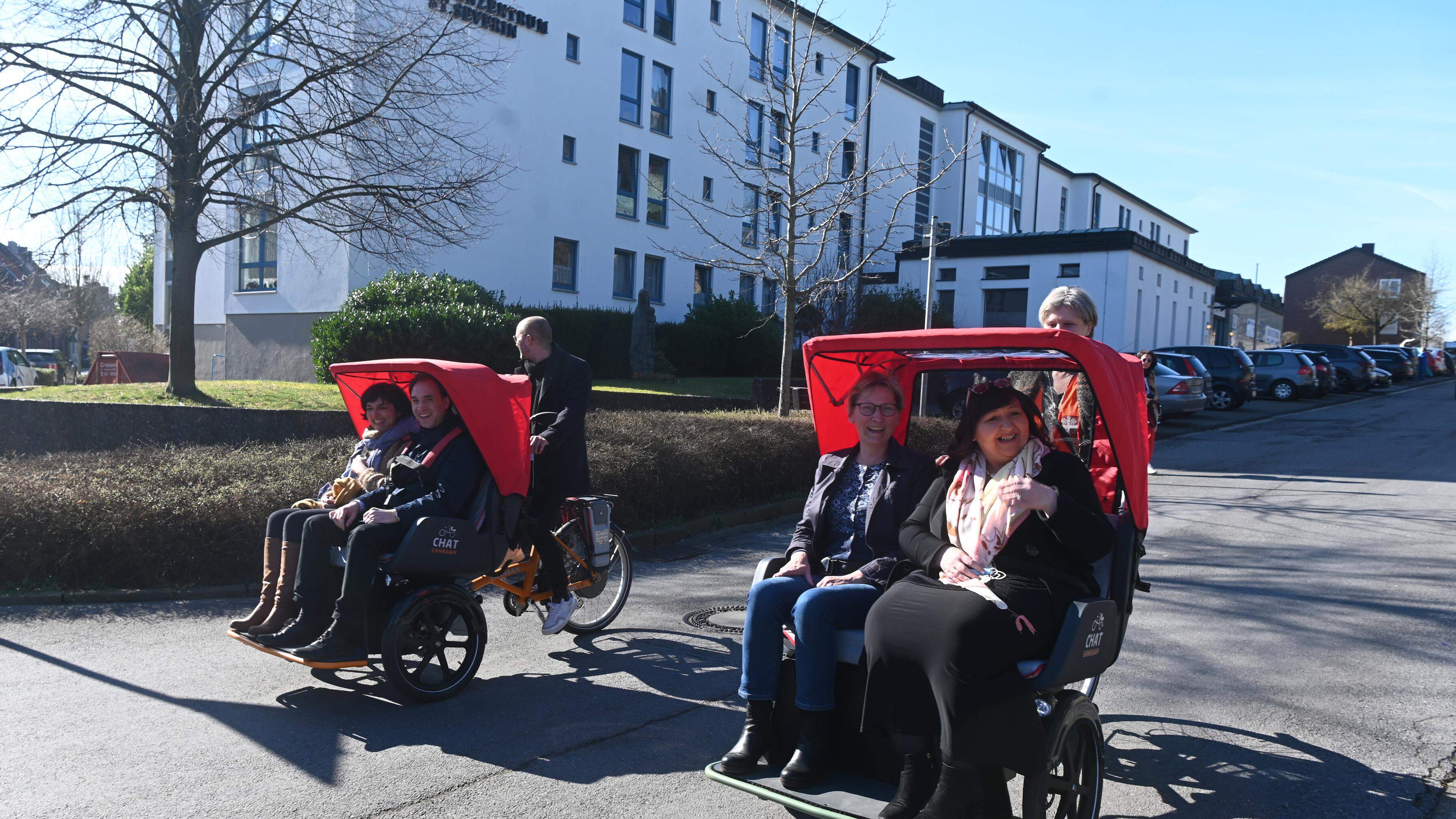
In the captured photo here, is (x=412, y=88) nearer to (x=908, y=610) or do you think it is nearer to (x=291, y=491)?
(x=291, y=491)

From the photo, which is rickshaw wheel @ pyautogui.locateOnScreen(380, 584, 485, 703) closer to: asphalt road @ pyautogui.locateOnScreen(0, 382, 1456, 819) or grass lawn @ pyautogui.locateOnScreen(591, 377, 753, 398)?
asphalt road @ pyautogui.locateOnScreen(0, 382, 1456, 819)

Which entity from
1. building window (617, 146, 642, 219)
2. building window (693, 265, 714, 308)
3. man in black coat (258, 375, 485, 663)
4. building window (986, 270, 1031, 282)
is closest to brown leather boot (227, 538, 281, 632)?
man in black coat (258, 375, 485, 663)

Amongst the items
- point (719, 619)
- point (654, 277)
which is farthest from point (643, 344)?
point (719, 619)

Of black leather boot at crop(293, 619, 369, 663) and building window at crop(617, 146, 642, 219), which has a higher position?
building window at crop(617, 146, 642, 219)

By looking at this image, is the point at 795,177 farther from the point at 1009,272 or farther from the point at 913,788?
the point at 1009,272

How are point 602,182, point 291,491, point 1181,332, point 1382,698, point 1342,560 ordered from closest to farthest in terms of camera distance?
point 1382,698
point 291,491
point 1342,560
point 602,182
point 1181,332

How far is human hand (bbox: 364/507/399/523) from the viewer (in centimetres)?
522

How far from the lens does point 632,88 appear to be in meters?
34.5

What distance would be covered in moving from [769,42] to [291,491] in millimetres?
12533

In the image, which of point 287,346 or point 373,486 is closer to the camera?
point 373,486

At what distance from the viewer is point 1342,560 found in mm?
9000

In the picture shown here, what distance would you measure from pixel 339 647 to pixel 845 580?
2.60m

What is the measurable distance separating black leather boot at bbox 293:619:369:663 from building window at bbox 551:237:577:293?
27.5 meters

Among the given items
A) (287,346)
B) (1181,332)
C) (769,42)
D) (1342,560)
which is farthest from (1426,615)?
(1181,332)
